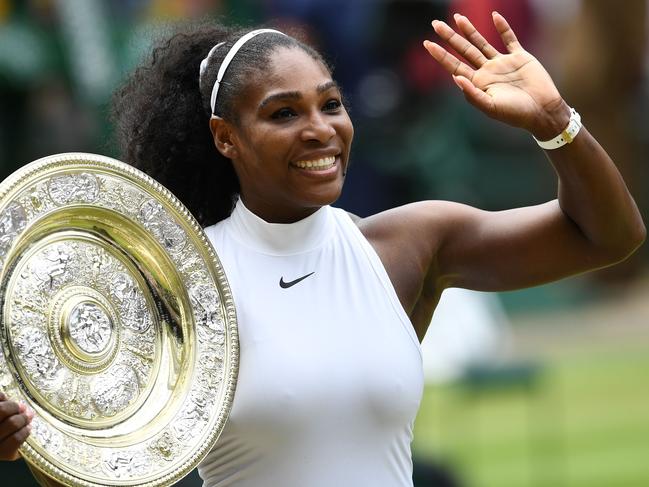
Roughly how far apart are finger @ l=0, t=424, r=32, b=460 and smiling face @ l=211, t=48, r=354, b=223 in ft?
2.60

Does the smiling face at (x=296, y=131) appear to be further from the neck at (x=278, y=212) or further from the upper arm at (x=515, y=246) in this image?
the upper arm at (x=515, y=246)

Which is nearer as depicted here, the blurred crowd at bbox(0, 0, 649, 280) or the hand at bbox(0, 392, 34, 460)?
the hand at bbox(0, 392, 34, 460)

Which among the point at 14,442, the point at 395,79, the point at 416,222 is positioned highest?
the point at 14,442

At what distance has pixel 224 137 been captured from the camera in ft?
11.2

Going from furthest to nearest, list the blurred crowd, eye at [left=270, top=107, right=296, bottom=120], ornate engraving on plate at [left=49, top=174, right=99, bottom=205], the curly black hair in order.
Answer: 1. the blurred crowd
2. the curly black hair
3. eye at [left=270, top=107, right=296, bottom=120]
4. ornate engraving on plate at [left=49, top=174, right=99, bottom=205]

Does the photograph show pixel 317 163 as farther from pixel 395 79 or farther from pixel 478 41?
pixel 395 79

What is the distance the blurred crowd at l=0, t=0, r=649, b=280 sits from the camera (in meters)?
7.53

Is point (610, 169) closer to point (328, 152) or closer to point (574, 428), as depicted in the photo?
point (328, 152)

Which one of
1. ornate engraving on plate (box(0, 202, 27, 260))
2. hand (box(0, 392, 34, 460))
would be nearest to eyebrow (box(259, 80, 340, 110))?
ornate engraving on plate (box(0, 202, 27, 260))

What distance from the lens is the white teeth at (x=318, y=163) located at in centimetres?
323

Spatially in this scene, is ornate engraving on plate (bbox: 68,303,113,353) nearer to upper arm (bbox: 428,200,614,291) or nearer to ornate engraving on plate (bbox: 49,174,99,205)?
ornate engraving on plate (bbox: 49,174,99,205)

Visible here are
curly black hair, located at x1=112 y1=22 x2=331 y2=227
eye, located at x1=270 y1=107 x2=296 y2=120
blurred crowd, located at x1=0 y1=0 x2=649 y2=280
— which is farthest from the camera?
blurred crowd, located at x1=0 y1=0 x2=649 y2=280

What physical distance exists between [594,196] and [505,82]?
296mm

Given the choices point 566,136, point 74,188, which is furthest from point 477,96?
point 74,188
